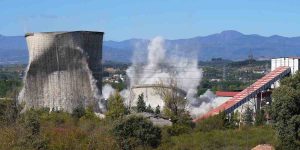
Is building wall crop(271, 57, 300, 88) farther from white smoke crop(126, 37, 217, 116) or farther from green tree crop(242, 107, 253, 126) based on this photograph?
white smoke crop(126, 37, 217, 116)

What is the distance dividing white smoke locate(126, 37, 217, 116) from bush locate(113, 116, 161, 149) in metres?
21.6

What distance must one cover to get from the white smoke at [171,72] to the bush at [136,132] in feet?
70.8

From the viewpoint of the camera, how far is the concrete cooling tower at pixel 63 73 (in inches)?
1677

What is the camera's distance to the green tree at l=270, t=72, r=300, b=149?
75.9ft

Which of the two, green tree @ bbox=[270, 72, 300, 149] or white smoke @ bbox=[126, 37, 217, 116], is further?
white smoke @ bbox=[126, 37, 217, 116]

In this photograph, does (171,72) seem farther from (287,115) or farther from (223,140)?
(287,115)

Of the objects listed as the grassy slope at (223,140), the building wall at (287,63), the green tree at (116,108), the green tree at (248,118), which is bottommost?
the grassy slope at (223,140)

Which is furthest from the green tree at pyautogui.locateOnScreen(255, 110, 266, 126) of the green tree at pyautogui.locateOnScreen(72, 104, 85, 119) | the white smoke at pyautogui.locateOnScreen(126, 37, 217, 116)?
the white smoke at pyautogui.locateOnScreen(126, 37, 217, 116)

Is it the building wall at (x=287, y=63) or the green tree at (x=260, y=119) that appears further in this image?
the building wall at (x=287, y=63)

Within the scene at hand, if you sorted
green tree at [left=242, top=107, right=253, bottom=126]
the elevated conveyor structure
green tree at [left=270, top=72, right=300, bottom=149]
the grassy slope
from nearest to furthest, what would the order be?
green tree at [left=270, top=72, right=300, bottom=149]
the grassy slope
green tree at [left=242, top=107, right=253, bottom=126]
the elevated conveyor structure

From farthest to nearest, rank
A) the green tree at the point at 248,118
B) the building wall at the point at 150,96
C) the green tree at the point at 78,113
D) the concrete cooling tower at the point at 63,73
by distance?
the building wall at the point at 150,96
the concrete cooling tower at the point at 63,73
the green tree at the point at 78,113
the green tree at the point at 248,118

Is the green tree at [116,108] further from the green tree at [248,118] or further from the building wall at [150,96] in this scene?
the building wall at [150,96]

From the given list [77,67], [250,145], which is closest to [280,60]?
[77,67]

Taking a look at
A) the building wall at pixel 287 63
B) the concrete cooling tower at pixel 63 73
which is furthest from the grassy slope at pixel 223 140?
the concrete cooling tower at pixel 63 73
